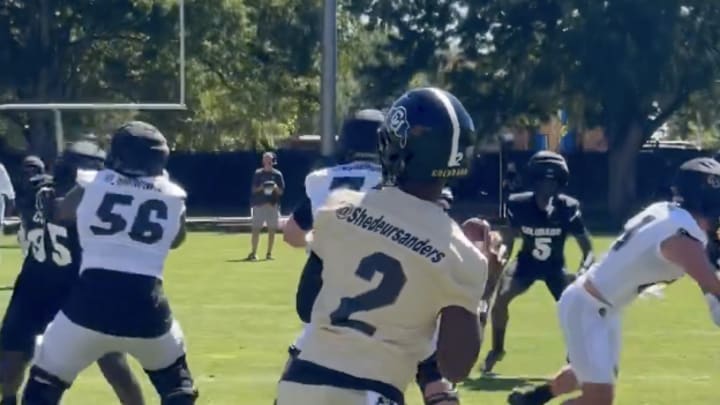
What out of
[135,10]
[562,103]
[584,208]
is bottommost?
[584,208]

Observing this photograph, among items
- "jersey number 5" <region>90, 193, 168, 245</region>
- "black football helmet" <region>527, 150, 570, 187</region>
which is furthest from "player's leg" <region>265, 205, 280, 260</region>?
"jersey number 5" <region>90, 193, 168, 245</region>

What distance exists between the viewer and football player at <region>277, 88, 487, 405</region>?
4910 mm

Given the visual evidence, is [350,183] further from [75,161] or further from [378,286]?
[378,286]

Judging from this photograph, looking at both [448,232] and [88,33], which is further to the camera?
[88,33]

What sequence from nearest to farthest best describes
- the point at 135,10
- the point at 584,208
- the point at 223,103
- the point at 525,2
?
the point at 135,10 < the point at 525,2 < the point at 584,208 < the point at 223,103

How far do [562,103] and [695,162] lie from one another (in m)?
36.0

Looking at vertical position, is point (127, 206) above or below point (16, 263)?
above

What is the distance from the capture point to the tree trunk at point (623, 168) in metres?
43.3

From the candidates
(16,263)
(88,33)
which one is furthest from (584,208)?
(16,263)

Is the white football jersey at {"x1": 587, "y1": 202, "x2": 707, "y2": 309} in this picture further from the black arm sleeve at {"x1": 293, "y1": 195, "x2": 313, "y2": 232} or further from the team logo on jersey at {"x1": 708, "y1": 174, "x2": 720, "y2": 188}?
the black arm sleeve at {"x1": 293, "y1": 195, "x2": 313, "y2": 232}

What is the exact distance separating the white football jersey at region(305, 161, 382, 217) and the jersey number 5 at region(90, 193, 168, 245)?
0.74 metres

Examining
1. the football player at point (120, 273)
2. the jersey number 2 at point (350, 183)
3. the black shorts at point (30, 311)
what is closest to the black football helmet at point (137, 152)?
the football player at point (120, 273)

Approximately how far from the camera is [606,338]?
28.3 feet

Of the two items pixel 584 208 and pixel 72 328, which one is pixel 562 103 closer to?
pixel 584 208
